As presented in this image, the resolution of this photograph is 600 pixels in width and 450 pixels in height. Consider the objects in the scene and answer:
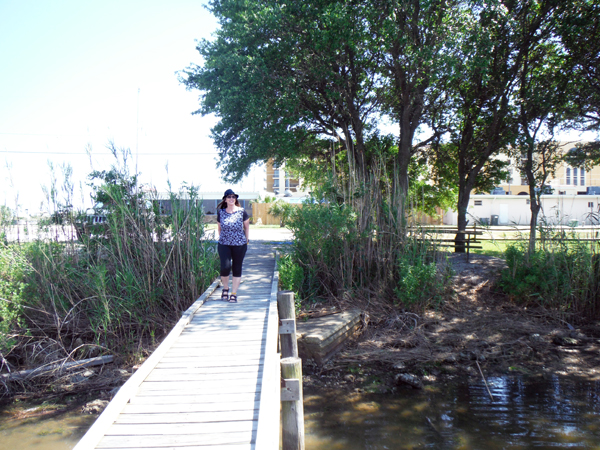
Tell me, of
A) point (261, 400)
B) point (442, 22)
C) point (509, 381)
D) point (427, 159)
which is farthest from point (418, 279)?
point (427, 159)

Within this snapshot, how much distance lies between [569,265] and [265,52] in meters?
9.53

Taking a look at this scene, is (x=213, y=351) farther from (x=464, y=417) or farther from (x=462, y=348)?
(x=462, y=348)

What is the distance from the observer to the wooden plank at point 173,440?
3.21m

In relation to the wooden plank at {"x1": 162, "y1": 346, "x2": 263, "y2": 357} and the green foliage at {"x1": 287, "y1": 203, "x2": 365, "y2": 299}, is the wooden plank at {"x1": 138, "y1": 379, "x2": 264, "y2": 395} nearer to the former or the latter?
the wooden plank at {"x1": 162, "y1": 346, "x2": 263, "y2": 357}

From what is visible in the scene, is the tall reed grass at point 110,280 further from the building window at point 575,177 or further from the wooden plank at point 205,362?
the building window at point 575,177

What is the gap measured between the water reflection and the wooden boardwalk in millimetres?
1603

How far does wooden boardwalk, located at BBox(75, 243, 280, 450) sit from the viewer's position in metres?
3.28

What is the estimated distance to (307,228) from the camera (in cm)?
937

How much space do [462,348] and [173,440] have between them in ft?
20.8

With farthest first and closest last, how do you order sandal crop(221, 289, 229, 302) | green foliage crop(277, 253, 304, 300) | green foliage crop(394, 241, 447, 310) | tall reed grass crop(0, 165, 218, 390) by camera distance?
green foliage crop(394, 241, 447, 310)
green foliage crop(277, 253, 304, 300)
tall reed grass crop(0, 165, 218, 390)
sandal crop(221, 289, 229, 302)

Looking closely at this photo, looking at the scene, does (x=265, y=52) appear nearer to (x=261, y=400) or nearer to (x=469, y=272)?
(x=469, y=272)

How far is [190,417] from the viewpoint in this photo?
3615 millimetres

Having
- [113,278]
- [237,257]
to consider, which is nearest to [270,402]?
[237,257]

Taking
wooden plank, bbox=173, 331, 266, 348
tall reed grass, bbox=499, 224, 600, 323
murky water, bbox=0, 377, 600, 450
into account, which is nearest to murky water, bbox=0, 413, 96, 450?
murky water, bbox=0, 377, 600, 450
